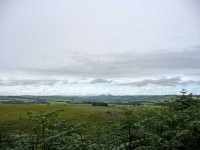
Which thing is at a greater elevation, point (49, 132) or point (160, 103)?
point (160, 103)

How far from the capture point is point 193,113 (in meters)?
7.02

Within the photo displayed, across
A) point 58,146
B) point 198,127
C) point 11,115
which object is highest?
point 198,127

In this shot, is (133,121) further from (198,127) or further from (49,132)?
(49,132)

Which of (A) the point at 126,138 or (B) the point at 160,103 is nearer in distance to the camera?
(A) the point at 126,138

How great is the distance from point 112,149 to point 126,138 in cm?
94

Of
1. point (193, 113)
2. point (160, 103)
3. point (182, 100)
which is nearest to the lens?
point (193, 113)

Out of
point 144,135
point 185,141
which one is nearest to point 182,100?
point 185,141

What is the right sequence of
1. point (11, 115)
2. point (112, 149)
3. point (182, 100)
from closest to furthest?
point (112, 149)
point (182, 100)
point (11, 115)

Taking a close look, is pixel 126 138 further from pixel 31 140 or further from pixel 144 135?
pixel 31 140

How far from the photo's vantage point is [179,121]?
6.61 metres

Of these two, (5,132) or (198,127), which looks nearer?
(198,127)

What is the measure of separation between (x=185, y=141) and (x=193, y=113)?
3.83 ft

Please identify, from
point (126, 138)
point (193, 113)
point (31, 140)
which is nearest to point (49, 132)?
point (31, 140)

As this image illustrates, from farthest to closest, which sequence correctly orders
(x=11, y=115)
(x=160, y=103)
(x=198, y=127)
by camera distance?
(x=11, y=115) < (x=160, y=103) < (x=198, y=127)
